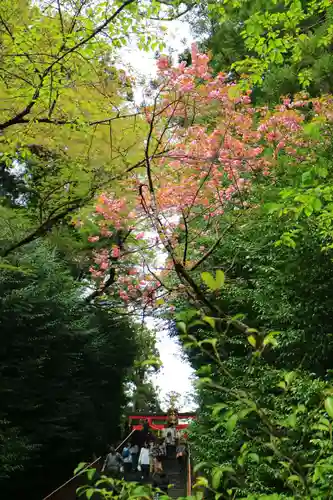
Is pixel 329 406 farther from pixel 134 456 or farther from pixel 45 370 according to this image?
pixel 134 456

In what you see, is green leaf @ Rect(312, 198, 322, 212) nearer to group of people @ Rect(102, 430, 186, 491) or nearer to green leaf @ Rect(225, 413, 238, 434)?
green leaf @ Rect(225, 413, 238, 434)

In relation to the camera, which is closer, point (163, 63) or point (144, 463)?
point (163, 63)

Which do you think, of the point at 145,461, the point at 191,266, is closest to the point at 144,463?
the point at 145,461

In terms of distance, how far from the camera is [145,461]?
50.8 feet

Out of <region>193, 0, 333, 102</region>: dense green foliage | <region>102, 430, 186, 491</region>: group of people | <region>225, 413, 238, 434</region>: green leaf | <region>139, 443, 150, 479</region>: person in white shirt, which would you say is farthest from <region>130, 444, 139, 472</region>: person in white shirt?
<region>225, 413, 238, 434</region>: green leaf

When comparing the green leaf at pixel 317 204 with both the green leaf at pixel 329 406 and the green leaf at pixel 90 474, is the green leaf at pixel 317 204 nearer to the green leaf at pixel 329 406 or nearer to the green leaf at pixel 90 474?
the green leaf at pixel 329 406

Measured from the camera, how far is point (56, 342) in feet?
45.2

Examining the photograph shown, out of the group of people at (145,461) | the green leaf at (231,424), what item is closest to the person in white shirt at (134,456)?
the group of people at (145,461)

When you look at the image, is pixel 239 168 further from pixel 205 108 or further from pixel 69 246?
pixel 69 246

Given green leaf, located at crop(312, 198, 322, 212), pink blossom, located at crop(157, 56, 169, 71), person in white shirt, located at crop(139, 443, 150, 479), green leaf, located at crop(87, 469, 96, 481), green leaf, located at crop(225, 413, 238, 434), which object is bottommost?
green leaf, located at crop(87, 469, 96, 481)

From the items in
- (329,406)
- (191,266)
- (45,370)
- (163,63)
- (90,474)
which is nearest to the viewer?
(329,406)

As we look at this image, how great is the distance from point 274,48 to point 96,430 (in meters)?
14.1

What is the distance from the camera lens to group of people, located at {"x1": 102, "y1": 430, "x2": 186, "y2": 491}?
13.4 metres

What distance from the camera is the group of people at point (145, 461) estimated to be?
13359 millimetres
